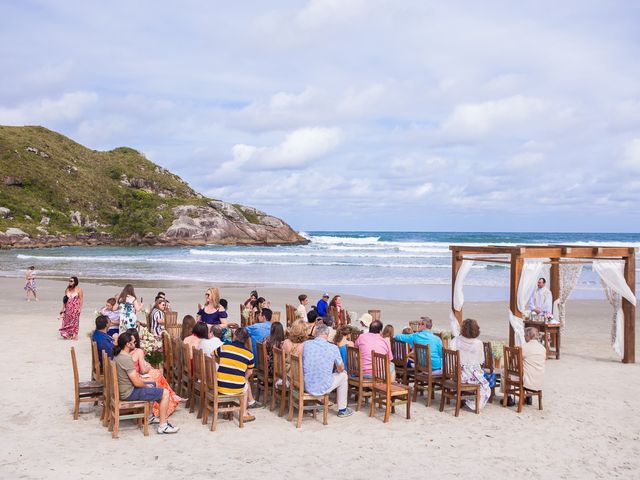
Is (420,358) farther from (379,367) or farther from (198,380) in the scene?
(198,380)

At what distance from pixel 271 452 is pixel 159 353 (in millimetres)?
3780

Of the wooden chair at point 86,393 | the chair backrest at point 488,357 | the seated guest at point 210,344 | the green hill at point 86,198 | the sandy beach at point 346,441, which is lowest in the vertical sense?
the sandy beach at point 346,441

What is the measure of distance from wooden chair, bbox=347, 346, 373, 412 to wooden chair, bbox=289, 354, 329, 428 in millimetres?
628

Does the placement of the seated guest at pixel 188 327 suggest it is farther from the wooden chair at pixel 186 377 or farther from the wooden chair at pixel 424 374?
the wooden chair at pixel 424 374

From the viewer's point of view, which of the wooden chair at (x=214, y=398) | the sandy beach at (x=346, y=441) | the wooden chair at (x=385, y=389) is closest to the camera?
the sandy beach at (x=346, y=441)

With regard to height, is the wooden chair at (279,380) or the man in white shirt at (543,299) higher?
the man in white shirt at (543,299)

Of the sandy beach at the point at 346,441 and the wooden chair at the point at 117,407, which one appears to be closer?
the sandy beach at the point at 346,441

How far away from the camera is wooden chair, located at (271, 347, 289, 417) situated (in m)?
8.12

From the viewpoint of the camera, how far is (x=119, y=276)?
1310 inches

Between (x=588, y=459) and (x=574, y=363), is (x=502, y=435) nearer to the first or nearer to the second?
(x=588, y=459)

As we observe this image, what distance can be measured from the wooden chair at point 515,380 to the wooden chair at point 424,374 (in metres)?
0.97

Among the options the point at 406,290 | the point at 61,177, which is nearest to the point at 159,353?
the point at 406,290

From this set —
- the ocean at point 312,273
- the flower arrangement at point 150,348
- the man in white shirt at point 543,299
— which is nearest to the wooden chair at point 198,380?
the flower arrangement at point 150,348

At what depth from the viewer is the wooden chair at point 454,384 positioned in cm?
838
